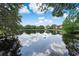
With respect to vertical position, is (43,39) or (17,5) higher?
(17,5)

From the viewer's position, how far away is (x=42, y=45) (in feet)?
4.34

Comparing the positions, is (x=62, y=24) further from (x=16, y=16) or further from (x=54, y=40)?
(x=16, y=16)

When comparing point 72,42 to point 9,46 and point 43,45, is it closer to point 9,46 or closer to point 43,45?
point 43,45

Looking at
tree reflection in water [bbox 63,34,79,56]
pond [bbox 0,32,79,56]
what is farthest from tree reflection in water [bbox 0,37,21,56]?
tree reflection in water [bbox 63,34,79,56]

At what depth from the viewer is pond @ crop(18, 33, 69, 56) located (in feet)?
4.34

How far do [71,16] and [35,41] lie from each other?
36 centimetres

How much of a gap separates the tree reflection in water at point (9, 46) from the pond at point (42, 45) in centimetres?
4

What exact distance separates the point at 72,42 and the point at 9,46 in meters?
0.51

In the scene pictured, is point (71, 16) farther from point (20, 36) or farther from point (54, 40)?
point (20, 36)

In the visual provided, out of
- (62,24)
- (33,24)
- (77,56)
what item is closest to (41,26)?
(33,24)

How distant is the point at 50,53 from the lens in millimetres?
1322

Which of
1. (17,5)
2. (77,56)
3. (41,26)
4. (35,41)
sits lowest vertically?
(77,56)

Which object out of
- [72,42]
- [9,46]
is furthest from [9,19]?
[72,42]

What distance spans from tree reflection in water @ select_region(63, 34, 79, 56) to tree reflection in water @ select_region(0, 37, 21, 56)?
385mm
